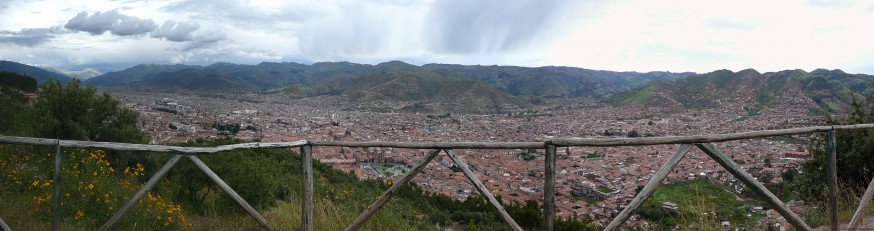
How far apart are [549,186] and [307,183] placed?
2267 millimetres

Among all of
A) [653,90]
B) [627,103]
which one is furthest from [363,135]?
[653,90]

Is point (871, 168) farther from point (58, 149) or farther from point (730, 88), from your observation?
point (730, 88)

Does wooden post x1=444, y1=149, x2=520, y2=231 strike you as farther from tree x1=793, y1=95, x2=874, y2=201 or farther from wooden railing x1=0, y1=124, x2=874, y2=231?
tree x1=793, y1=95, x2=874, y2=201

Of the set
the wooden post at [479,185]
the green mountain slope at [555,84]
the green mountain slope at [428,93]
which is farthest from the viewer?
the green mountain slope at [555,84]

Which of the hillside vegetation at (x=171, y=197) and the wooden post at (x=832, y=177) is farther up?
the wooden post at (x=832, y=177)

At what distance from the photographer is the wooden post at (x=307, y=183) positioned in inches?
168

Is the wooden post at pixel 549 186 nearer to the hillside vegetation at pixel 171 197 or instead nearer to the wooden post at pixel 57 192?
the hillside vegetation at pixel 171 197

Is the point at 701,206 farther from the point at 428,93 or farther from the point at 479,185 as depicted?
the point at 428,93

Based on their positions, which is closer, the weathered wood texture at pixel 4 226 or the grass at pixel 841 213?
the weathered wood texture at pixel 4 226

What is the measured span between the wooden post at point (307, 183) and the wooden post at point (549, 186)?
2.20 m

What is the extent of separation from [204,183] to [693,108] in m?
87.3

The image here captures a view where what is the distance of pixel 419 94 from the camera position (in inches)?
4988

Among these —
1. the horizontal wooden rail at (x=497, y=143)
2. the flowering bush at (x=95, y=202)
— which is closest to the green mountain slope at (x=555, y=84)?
the horizontal wooden rail at (x=497, y=143)

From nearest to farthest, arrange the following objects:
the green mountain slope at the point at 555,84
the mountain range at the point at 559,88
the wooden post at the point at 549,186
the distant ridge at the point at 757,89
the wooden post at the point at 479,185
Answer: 1. the wooden post at the point at 549,186
2. the wooden post at the point at 479,185
3. the distant ridge at the point at 757,89
4. the mountain range at the point at 559,88
5. the green mountain slope at the point at 555,84
